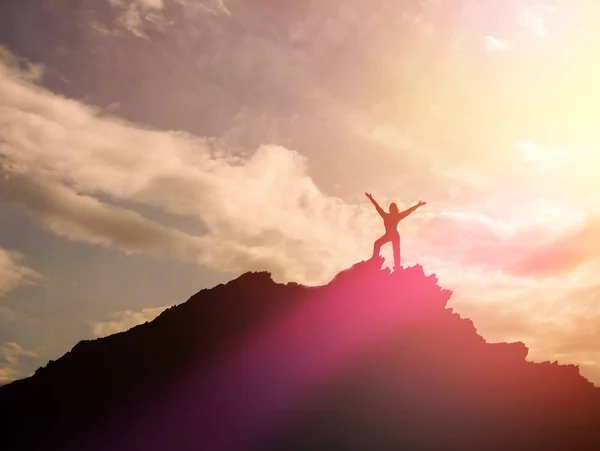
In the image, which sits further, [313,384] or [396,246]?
[396,246]

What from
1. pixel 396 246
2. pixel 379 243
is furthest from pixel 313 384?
pixel 396 246

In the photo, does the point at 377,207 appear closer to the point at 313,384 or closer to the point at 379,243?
the point at 379,243

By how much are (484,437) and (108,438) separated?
23.5m

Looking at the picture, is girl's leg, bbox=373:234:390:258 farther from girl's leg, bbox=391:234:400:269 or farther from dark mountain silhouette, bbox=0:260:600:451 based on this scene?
dark mountain silhouette, bbox=0:260:600:451

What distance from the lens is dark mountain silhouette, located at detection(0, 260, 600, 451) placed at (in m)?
33.2

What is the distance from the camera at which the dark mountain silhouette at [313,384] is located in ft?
109

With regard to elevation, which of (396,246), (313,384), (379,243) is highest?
(379,243)

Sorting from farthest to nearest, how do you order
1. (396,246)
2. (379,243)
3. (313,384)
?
(379,243)
(396,246)
(313,384)

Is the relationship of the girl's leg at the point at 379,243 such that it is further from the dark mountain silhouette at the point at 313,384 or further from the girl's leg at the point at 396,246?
the dark mountain silhouette at the point at 313,384

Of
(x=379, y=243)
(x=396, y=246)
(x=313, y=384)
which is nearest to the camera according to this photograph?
(x=313, y=384)

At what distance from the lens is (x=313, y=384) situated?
34656mm

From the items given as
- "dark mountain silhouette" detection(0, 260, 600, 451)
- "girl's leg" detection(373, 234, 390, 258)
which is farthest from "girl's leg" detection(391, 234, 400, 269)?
"dark mountain silhouette" detection(0, 260, 600, 451)

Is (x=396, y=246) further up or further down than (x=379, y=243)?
further down

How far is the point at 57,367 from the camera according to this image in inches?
1657
